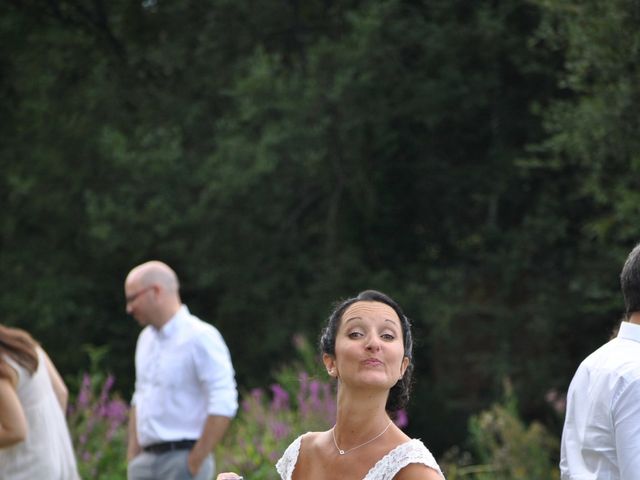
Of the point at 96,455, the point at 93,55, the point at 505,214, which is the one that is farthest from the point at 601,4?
the point at 93,55

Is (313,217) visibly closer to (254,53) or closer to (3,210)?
(254,53)

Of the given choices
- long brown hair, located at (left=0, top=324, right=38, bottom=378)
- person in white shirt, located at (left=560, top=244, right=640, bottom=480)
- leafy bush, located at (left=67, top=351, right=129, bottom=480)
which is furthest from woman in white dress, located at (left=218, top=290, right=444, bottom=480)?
leafy bush, located at (left=67, top=351, right=129, bottom=480)

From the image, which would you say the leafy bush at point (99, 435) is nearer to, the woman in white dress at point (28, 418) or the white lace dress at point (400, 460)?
the woman in white dress at point (28, 418)

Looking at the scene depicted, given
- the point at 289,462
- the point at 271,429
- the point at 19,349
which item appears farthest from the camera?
the point at 271,429

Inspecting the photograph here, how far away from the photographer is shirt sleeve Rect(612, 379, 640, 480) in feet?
11.7

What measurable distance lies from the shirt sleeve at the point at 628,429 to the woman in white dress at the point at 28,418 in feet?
9.19

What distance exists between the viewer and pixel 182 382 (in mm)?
6527

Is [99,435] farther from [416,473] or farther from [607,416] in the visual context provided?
[416,473]

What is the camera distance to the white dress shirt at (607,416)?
3592 millimetres

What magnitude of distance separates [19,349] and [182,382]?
1.19 meters

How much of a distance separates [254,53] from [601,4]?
6762 millimetres

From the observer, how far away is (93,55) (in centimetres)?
1688

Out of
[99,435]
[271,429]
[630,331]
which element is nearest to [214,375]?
[271,429]

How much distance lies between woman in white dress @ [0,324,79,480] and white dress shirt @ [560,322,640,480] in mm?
2566
